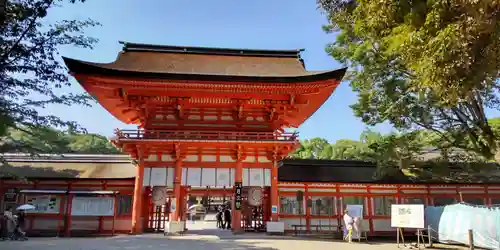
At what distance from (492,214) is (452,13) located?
7.58 meters

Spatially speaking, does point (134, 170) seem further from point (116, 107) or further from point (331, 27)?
point (331, 27)

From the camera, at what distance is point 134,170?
719 inches

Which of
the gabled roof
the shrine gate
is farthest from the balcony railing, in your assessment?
the gabled roof

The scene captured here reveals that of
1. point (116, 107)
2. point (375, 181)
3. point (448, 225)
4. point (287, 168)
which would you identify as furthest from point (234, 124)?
point (448, 225)

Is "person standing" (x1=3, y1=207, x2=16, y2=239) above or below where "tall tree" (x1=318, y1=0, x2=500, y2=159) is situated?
below

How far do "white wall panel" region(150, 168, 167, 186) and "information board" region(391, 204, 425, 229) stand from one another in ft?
32.0

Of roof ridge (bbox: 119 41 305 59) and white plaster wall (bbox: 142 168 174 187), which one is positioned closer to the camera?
white plaster wall (bbox: 142 168 174 187)

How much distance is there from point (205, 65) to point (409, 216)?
11.7 m

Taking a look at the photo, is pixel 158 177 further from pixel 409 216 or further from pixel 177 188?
pixel 409 216

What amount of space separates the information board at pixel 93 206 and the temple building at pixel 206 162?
0.04 m

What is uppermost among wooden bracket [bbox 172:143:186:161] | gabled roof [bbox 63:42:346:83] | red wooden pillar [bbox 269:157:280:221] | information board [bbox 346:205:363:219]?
gabled roof [bbox 63:42:346:83]

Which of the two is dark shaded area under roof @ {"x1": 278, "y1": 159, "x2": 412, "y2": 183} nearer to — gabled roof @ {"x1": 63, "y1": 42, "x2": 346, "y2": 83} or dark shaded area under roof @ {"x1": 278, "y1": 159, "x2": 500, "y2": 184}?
dark shaded area under roof @ {"x1": 278, "y1": 159, "x2": 500, "y2": 184}

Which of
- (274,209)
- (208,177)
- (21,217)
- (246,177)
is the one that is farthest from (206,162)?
(21,217)

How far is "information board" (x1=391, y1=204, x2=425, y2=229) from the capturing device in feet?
40.1
